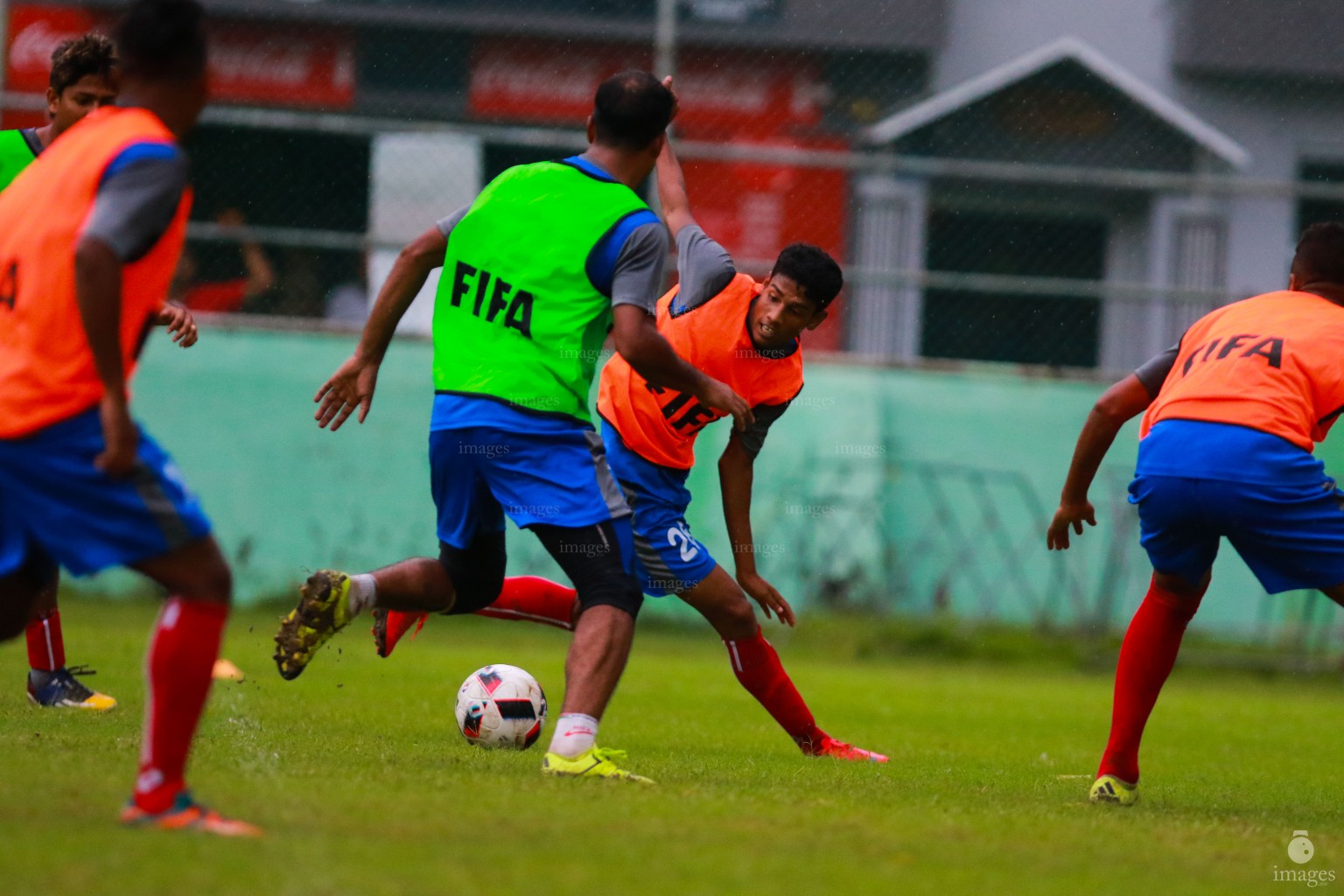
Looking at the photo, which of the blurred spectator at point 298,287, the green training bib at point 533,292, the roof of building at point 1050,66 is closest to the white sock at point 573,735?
the green training bib at point 533,292

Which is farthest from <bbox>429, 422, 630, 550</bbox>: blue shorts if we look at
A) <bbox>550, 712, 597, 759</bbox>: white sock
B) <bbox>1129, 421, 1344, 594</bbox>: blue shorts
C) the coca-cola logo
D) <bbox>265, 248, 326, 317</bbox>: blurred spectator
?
the coca-cola logo

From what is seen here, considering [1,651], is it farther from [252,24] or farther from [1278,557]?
[252,24]

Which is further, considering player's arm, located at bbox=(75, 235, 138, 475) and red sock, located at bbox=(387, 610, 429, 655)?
red sock, located at bbox=(387, 610, 429, 655)

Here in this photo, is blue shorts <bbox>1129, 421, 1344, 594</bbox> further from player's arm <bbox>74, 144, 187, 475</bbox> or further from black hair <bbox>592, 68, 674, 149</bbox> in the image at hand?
player's arm <bbox>74, 144, 187, 475</bbox>

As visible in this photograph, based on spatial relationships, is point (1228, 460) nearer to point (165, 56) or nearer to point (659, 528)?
point (659, 528)

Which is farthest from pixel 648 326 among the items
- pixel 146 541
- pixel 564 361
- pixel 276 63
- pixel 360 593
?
pixel 276 63

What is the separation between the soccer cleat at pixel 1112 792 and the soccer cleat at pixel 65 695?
12.4 ft

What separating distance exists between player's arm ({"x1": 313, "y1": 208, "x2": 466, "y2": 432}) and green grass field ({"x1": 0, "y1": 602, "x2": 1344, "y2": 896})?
3.94 feet

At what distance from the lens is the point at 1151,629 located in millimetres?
5520

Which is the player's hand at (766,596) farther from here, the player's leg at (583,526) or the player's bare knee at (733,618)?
the player's leg at (583,526)

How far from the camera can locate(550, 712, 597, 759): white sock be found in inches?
194

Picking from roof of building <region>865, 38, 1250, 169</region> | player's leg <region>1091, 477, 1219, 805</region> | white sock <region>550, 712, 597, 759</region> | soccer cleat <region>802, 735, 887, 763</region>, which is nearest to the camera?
white sock <region>550, 712, 597, 759</region>

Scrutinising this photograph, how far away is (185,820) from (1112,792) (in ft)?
10.3

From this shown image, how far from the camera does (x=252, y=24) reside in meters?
14.4
